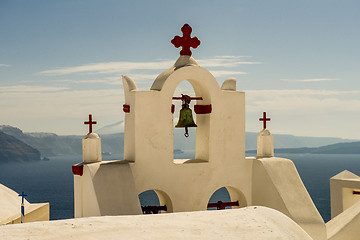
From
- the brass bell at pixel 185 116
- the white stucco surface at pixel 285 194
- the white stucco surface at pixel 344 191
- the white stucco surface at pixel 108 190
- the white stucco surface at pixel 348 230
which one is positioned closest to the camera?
the white stucco surface at pixel 108 190

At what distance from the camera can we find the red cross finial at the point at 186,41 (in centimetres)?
1302

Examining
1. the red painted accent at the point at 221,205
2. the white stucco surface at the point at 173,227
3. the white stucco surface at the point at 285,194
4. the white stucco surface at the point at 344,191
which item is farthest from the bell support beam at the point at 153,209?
the white stucco surface at the point at 344,191

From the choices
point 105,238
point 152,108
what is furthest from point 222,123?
point 105,238

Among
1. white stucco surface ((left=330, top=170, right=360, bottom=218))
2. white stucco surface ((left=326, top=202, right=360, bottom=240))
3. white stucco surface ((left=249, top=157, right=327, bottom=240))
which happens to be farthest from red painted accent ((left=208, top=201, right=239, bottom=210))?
white stucco surface ((left=330, top=170, right=360, bottom=218))

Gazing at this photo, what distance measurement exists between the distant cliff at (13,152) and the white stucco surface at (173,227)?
587 feet

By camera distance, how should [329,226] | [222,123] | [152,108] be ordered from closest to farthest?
[152,108] → [222,123] → [329,226]

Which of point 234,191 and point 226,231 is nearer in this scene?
point 226,231

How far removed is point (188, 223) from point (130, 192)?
449cm

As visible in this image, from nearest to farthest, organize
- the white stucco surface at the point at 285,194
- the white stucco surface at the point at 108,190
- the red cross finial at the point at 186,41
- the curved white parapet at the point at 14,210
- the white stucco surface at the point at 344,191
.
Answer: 1. the white stucco surface at the point at 108,190
2. the white stucco surface at the point at 285,194
3. the red cross finial at the point at 186,41
4. the curved white parapet at the point at 14,210
5. the white stucco surface at the point at 344,191

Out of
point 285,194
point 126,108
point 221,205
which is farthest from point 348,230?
point 126,108

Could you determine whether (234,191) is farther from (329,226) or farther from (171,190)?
(329,226)

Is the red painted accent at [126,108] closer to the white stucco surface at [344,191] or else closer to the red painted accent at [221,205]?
the red painted accent at [221,205]

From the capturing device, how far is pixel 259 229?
7.50 meters

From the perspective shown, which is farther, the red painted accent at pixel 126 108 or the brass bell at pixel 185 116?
the brass bell at pixel 185 116
